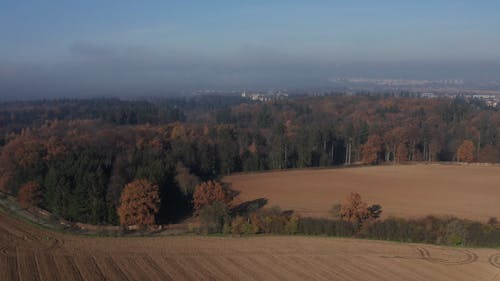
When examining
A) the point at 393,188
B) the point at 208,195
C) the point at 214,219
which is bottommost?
the point at 393,188

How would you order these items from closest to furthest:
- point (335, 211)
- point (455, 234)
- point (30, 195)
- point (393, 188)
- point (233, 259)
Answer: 1. point (233, 259)
2. point (455, 234)
3. point (335, 211)
4. point (30, 195)
5. point (393, 188)

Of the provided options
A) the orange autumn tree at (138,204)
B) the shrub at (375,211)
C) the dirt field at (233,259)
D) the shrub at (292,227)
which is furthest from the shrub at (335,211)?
the orange autumn tree at (138,204)

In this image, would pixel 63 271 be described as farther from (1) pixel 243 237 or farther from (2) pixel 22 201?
(2) pixel 22 201

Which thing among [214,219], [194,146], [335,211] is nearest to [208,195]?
[214,219]

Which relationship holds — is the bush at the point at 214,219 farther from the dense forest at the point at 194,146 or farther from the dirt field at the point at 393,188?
the dirt field at the point at 393,188

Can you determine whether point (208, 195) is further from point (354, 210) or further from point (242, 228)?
point (354, 210)

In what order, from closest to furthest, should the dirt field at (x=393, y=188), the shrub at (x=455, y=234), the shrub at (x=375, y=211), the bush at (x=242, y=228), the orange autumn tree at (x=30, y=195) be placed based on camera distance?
the shrub at (x=455, y=234)
the bush at (x=242, y=228)
the shrub at (x=375, y=211)
the orange autumn tree at (x=30, y=195)
the dirt field at (x=393, y=188)
